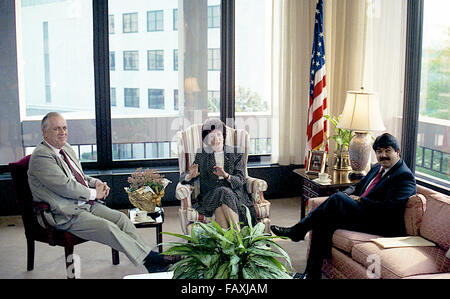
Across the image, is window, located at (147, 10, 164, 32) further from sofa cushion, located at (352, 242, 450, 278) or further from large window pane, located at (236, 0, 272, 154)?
sofa cushion, located at (352, 242, 450, 278)

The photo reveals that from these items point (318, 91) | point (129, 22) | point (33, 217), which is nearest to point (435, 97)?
point (318, 91)

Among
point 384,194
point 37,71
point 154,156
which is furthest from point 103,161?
point 384,194

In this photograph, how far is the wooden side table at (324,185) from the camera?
14.3ft

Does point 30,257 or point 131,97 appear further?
point 131,97

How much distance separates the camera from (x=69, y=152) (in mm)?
3893

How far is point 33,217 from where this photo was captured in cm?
368

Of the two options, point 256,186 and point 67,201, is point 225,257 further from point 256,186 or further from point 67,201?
point 256,186

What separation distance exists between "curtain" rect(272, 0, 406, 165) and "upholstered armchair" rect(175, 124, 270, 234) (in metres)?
1.31

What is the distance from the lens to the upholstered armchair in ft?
13.4

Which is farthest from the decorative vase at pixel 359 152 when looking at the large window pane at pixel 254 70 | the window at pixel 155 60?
the window at pixel 155 60

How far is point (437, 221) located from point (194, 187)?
196 cm

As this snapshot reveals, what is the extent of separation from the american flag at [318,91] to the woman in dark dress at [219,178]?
3.88 ft

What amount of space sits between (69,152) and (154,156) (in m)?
1.91

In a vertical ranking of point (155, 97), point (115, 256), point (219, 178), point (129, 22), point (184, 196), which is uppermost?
point (129, 22)
